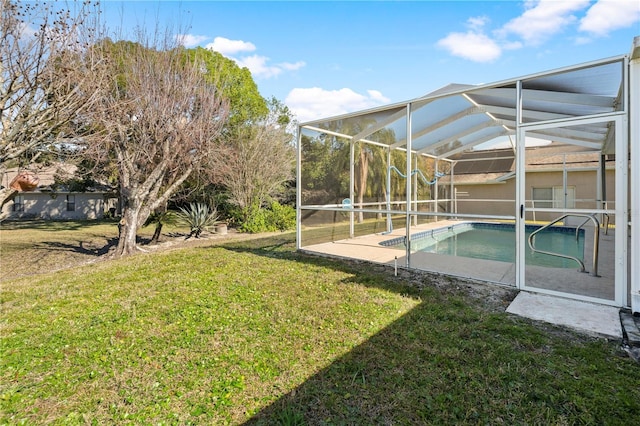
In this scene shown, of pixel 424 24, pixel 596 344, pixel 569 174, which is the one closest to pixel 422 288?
pixel 596 344

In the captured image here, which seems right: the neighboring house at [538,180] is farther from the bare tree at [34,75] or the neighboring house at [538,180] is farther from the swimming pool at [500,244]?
the bare tree at [34,75]

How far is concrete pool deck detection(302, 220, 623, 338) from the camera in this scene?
3568mm

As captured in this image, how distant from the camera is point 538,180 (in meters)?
11.6

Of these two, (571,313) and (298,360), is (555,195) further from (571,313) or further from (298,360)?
(298,360)

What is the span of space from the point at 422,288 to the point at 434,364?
7.14ft

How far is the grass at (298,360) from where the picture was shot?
2.20 metres

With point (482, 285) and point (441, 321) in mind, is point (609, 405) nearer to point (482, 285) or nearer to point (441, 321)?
point (441, 321)

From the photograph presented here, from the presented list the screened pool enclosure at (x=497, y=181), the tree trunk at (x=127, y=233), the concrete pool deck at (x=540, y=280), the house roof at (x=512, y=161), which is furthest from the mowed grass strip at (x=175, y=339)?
the house roof at (x=512, y=161)

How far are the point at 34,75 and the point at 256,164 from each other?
7.77 meters

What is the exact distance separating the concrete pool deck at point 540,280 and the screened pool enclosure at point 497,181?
43mm

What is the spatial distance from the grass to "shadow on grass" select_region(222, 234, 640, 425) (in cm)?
1

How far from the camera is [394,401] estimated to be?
2.29 m

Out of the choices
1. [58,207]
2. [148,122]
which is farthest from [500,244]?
[58,207]

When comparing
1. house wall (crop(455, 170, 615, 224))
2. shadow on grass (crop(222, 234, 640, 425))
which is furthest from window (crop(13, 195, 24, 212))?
shadow on grass (crop(222, 234, 640, 425))
